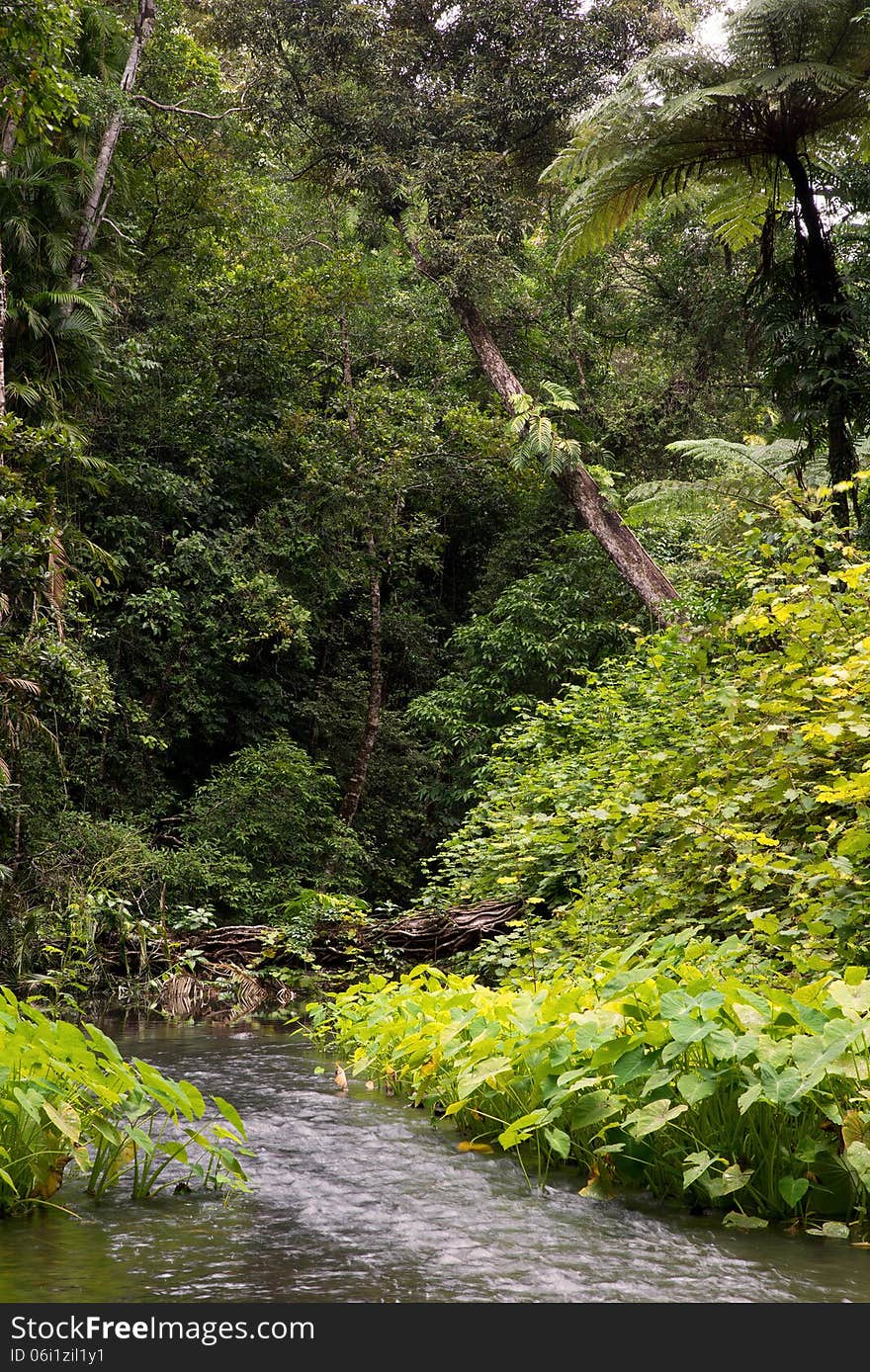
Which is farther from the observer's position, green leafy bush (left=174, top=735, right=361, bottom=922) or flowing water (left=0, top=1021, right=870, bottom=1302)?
green leafy bush (left=174, top=735, right=361, bottom=922)

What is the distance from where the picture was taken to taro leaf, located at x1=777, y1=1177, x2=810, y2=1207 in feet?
8.04

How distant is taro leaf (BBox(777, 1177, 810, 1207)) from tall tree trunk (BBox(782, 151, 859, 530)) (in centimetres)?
549

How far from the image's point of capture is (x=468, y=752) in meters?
14.1

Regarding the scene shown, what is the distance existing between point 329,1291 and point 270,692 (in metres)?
12.9

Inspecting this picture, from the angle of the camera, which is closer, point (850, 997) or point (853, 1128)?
point (853, 1128)

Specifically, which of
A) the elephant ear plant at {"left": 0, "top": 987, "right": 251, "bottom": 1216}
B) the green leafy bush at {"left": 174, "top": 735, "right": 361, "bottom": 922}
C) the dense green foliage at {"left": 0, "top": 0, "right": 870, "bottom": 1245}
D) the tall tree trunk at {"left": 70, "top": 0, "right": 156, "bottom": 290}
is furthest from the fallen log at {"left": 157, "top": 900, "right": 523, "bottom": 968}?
the tall tree trunk at {"left": 70, "top": 0, "right": 156, "bottom": 290}

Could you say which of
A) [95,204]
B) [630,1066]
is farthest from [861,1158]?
[95,204]

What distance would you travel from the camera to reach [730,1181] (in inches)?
101

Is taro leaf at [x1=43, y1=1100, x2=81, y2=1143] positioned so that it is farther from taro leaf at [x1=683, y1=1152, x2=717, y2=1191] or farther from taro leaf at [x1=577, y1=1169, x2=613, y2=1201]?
taro leaf at [x1=683, y1=1152, x2=717, y2=1191]

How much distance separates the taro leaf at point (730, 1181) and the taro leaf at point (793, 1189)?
0.09 m

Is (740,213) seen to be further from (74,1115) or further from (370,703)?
(74,1115)

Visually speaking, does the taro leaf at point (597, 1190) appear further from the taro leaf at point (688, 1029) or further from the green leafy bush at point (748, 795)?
the green leafy bush at point (748, 795)

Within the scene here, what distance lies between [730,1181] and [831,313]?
6.49m

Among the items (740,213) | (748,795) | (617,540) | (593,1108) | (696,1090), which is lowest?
(593,1108)
